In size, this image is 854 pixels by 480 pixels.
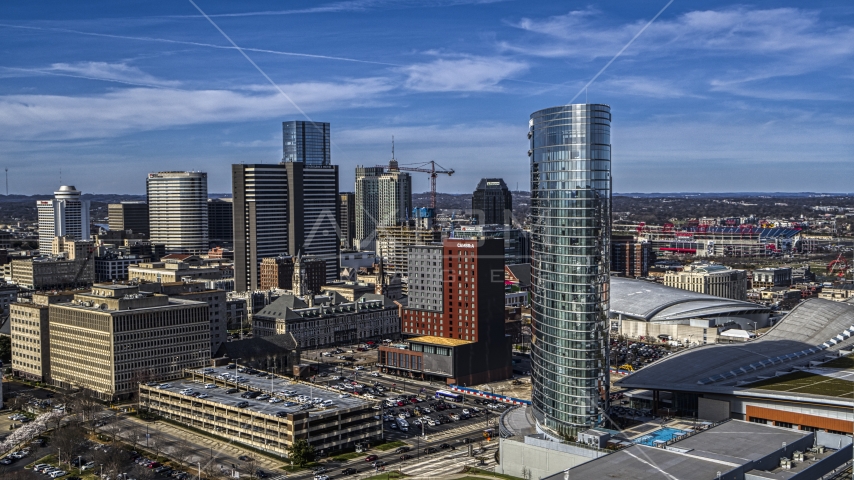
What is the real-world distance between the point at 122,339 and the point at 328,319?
33.6 meters

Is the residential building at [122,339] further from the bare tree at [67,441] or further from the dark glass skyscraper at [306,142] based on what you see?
the dark glass skyscraper at [306,142]

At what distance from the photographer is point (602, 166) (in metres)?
53.6

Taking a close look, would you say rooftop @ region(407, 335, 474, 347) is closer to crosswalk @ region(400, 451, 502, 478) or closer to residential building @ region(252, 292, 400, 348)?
residential building @ region(252, 292, 400, 348)

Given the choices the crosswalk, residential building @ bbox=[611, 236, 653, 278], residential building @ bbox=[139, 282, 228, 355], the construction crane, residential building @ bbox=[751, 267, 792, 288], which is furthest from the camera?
residential building @ bbox=[611, 236, 653, 278]

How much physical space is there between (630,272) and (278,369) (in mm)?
95190

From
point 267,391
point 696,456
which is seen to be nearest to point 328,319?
point 267,391

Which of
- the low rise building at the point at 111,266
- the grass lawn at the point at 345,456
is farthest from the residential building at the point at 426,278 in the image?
the low rise building at the point at 111,266

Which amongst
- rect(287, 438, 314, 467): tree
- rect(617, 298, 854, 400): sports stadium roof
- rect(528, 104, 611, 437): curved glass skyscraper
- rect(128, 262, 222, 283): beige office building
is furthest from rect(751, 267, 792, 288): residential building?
rect(287, 438, 314, 467): tree

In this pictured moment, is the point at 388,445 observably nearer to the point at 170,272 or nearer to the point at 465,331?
the point at 465,331

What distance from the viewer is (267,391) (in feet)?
220

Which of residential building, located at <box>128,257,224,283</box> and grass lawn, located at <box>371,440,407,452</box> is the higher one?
residential building, located at <box>128,257,224,283</box>

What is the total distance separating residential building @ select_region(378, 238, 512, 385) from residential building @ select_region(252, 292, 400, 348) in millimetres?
17070

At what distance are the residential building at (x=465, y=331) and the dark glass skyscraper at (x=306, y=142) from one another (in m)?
94.2

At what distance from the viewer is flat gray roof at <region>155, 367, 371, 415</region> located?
6228cm
